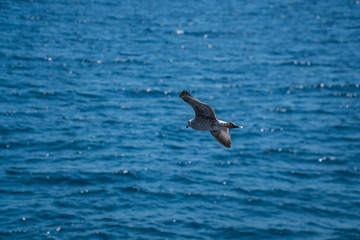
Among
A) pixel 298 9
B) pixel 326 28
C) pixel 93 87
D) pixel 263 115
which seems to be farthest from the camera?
pixel 298 9

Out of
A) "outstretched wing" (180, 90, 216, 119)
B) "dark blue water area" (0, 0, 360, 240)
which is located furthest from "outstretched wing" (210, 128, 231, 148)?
"dark blue water area" (0, 0, 360, 240)

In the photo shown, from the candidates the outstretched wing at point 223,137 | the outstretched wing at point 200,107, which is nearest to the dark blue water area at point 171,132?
the outstretched wing at point 223,137

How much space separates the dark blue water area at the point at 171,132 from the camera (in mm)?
35219

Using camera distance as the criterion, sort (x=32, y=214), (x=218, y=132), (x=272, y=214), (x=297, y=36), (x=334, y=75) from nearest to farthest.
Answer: (x=218, y=132), (x=32, y=214), (x=272, y=214), (x=334, y=75), (x=297, y=36)

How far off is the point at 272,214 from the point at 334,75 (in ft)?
120

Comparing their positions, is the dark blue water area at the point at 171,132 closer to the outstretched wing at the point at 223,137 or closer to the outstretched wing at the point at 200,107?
the outstretched wing at the point at 223,137

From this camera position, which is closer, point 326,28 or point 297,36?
point 297,36

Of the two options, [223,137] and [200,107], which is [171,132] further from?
[200,107]

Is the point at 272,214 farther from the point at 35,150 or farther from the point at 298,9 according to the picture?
the point at 298,9

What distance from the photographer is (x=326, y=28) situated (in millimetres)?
94812

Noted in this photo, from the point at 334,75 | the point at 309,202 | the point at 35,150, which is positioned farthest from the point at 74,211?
the point at 334,75

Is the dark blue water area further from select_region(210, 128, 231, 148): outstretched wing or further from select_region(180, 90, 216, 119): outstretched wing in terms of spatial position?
select_region(180, 90, 216, 119): outstretched wing

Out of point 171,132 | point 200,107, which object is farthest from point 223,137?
point 171,132

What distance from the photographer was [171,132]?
49.4 m
